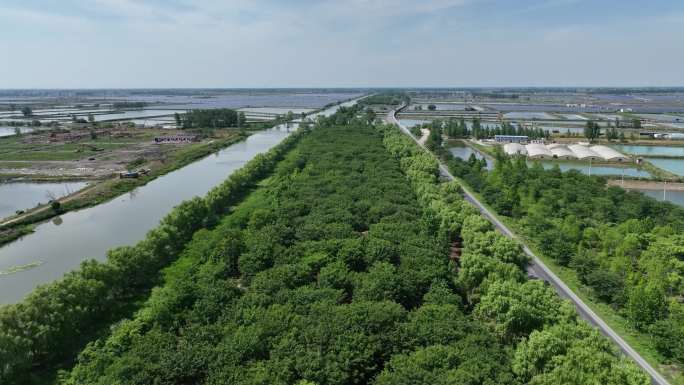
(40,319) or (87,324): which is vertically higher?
(40,319)

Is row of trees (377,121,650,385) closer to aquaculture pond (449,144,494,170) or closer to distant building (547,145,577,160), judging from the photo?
aquaculture pond (449,144,494,170)

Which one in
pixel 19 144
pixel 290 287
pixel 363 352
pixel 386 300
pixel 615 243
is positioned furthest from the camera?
pixel 19 144

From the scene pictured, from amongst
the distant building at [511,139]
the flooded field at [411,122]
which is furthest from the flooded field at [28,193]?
the flooded field at [411,122]

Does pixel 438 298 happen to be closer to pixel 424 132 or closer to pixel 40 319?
pixel 40 319

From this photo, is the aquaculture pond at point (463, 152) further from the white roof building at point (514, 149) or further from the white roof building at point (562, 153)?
the white roof building at point (562, 153)

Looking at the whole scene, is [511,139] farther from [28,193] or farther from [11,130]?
[11,130]

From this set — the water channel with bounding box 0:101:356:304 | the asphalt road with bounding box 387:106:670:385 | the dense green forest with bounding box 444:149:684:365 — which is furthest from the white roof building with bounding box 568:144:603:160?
the water channel with bounding box 0:101:356:304

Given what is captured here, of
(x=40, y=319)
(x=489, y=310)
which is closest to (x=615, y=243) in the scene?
(x=489, y=310)

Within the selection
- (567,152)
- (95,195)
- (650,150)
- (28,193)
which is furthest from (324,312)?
(650,150)
